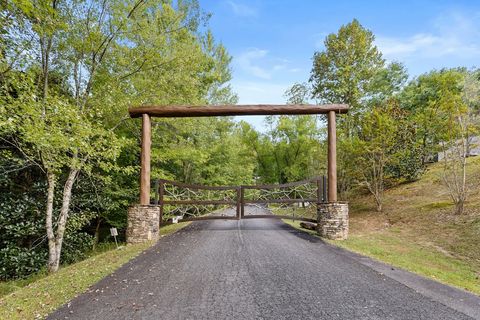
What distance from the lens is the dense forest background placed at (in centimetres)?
591

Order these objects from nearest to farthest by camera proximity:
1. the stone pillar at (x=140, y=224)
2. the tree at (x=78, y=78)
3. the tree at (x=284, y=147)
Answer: the tree at (x=78, y=78), the stone pillar at (x=140, y=224), the tree at (x=284, y=147)

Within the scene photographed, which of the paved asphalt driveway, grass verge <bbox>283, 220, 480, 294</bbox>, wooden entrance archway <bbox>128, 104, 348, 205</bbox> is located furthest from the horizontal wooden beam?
the paved asphalt driveway

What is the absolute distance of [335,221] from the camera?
745 centimetres

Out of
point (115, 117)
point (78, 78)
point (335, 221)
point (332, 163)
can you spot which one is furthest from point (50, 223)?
point (332, 163)

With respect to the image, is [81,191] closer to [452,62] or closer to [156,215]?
[156,215]

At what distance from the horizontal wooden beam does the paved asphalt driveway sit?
4.10m

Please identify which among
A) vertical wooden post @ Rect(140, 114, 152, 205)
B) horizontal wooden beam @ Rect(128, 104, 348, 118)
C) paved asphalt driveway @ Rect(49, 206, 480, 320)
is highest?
horizontal wooden beam @ Rect(128, 104, 348, 118)

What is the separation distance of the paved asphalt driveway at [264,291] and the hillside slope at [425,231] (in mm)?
1234

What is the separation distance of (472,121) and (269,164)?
1744 centimetres

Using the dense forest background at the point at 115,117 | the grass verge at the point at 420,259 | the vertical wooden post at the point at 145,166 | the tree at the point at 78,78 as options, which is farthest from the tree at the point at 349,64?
the vertical wooden post at the point at 145,166

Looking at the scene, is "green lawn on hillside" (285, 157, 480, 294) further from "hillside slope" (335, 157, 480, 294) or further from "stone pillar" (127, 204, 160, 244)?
"stone pillar" (127, 204, 160, 244)

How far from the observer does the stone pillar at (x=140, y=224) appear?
7.08 metres

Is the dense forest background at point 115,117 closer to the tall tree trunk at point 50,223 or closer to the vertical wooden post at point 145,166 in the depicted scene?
the tall tree trunk at point 50,223

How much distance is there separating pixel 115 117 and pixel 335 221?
25.4 feet
